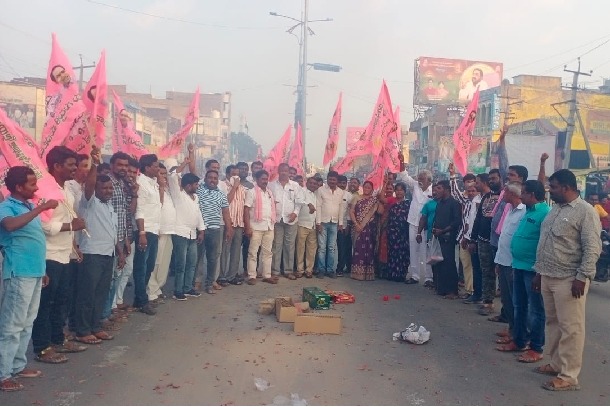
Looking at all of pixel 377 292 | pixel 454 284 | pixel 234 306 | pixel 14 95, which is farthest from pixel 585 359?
pixel 14 95

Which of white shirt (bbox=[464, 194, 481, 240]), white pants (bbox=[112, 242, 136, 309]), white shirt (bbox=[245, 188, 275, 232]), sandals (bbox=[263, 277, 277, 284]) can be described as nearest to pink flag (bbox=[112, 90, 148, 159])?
white shirt (bbox=[245, 188, 275, 232])

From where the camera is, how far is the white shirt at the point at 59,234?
4.92 metres

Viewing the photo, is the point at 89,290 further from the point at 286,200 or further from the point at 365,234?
the point at 365,234

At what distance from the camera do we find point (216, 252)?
866cm

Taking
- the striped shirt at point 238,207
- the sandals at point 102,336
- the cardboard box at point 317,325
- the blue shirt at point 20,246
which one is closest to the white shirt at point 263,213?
the striped shirt at point 238,207

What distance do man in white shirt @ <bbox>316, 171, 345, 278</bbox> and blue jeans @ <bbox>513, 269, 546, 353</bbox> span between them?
4.73 metres

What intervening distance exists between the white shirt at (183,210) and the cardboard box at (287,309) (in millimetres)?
1797

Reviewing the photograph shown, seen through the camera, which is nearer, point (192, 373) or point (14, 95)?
point (192, 373)

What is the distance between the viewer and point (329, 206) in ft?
33.6

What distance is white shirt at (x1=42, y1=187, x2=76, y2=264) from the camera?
16.1 feet

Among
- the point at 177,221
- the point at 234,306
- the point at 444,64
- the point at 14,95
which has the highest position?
the point at 444,64

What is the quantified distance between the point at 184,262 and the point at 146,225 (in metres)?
1.13

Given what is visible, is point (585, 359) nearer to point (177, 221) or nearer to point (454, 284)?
point (454, 284)

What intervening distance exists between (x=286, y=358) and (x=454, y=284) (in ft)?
14.1
